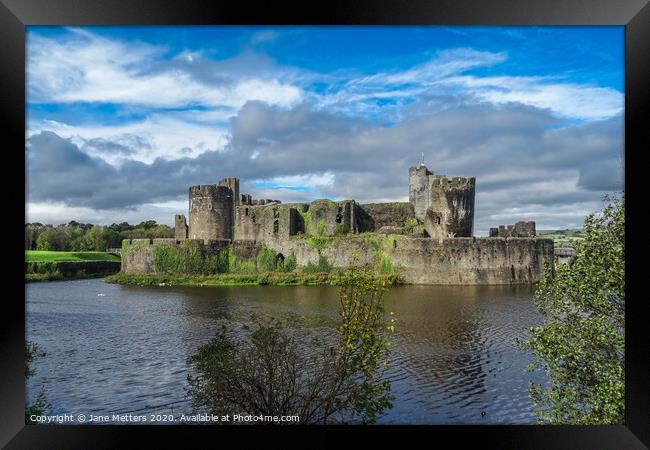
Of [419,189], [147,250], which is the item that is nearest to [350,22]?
[147,250]

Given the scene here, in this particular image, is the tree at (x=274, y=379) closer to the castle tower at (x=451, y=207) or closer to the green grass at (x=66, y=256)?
the castle tower at (x=451, y=207)

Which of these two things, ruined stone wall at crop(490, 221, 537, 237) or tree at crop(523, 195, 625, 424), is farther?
ruined stone wall at crop(490, 221, 537, 237)

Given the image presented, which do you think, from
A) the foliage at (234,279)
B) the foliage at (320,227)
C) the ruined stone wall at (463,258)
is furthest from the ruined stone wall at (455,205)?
the foliage at (234,279)

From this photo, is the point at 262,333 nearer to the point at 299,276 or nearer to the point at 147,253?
the point at 299,276

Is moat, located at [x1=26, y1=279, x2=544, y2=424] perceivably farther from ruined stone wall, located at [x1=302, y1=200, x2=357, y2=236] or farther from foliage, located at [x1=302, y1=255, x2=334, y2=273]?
ruined stone wall, located at [x1=302, y1=200, x2=357, y2=236]

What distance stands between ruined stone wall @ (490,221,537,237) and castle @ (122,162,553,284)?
59 mm

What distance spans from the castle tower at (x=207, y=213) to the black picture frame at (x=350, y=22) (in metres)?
24.7

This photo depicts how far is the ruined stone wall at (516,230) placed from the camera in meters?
29.8

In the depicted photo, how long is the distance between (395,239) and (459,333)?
1363cm

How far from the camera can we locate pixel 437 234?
2758 centimetres

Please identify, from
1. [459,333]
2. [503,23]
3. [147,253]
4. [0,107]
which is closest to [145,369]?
[0,107]

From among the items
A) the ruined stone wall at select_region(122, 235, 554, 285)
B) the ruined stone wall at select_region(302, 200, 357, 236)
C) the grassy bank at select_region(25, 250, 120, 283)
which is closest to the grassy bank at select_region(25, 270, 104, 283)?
the grassy bank at select_region(25, 250, 120, 283)

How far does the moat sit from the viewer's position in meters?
7.87

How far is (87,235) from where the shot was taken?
1225 inches
